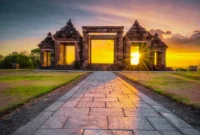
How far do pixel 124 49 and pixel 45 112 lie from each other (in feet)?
87.4

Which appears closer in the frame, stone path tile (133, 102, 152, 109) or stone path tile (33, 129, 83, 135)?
stone path tile (33, 129, 83, 135)

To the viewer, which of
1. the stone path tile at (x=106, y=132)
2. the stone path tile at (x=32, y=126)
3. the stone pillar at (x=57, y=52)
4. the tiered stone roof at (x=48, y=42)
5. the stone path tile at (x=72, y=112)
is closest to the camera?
the stone path tile at (x=106, y=132)

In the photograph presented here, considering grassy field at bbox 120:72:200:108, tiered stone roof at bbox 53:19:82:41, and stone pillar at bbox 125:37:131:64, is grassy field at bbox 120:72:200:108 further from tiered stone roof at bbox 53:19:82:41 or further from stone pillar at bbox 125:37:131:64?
tiered stone roof at bbox 53:19:82:41

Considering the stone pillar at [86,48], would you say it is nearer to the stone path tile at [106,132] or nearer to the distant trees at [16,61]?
the distant trees at [16,61]

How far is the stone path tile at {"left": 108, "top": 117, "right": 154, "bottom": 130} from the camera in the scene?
4168 millimetres

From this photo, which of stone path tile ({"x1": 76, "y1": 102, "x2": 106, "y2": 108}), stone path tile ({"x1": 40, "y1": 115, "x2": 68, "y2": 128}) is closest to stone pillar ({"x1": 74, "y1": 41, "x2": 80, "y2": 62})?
stone path tile ({"x1": 76, "y1": 102, "x2": 106, "y2": 108})

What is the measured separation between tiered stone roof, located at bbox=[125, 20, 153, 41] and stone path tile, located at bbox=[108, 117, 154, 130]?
1071 inches

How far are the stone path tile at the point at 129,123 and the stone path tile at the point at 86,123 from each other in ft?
0.53

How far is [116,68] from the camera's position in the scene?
1183 inches

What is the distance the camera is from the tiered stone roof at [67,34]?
104ft

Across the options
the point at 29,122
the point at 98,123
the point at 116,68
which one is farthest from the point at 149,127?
the point at 116,68

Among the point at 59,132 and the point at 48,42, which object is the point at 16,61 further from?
the point at 59,132

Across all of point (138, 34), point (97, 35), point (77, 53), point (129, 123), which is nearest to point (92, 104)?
point (129, 123)

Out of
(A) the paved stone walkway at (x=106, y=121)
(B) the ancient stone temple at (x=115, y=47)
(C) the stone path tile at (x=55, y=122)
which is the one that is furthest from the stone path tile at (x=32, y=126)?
(B) the ancient stone temple at (x=115, y=47)
